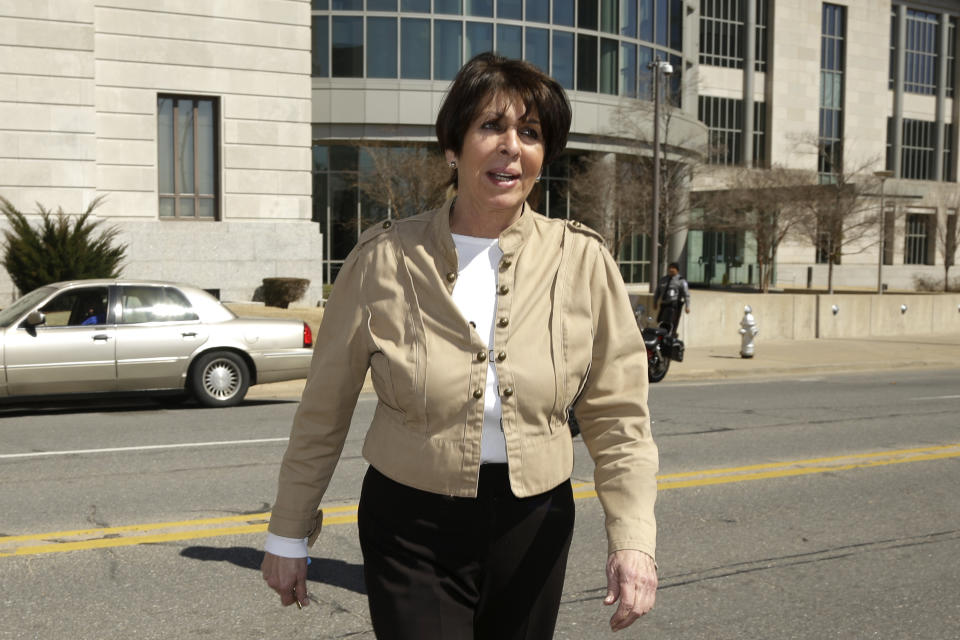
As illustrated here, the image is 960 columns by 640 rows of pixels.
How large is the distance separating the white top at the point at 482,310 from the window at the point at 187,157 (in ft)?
81.8

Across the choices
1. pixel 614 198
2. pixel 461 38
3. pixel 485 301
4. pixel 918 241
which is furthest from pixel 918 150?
pixel 485 301

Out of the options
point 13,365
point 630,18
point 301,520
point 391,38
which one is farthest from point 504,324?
point 630,18

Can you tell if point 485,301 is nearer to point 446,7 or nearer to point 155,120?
point 155,120

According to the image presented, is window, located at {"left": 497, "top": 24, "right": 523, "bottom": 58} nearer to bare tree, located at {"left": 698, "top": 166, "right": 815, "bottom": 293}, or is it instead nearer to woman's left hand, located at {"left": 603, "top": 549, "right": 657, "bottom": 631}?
bare tree, located at {"left": 698, "top": 166, "right": 815, "bottom": 293}

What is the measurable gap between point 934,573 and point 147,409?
30.4 ft

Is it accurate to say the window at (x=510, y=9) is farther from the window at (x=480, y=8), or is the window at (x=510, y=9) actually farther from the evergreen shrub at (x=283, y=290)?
the evergreen shrub at (x=283, y=290)

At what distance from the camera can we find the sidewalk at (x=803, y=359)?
17.5m

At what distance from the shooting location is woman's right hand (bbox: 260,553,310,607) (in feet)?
8.20

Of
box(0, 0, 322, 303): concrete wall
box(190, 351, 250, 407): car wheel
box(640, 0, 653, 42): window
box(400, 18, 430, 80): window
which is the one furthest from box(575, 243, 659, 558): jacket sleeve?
box(640, 0, 653, 42): window

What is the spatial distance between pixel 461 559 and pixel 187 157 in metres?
25.3

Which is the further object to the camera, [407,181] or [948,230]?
[948,230]

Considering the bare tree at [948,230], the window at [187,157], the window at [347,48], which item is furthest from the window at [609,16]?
the bare tree at [948,230]

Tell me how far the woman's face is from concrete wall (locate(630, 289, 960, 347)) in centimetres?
1770

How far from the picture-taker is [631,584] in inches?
92.3
